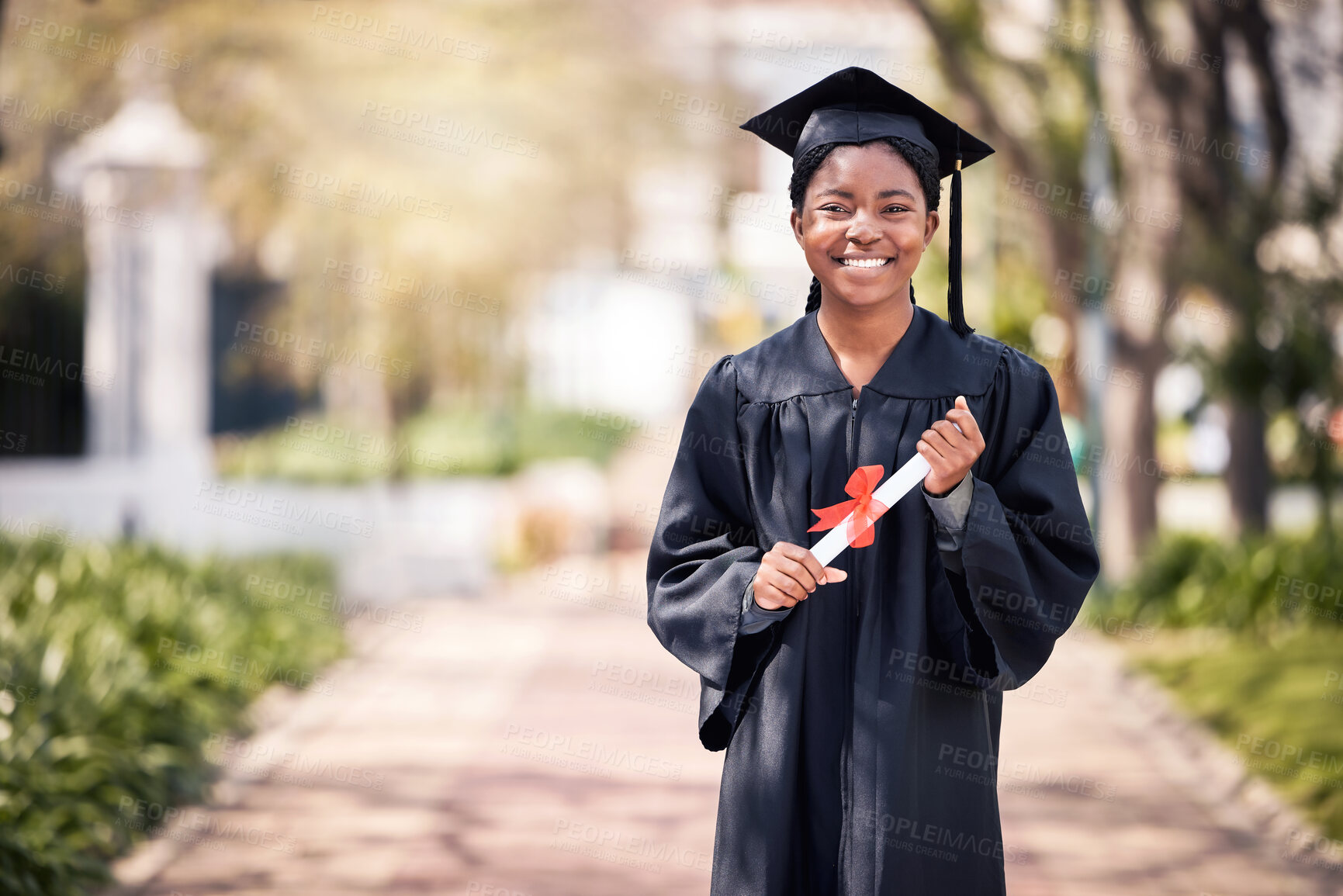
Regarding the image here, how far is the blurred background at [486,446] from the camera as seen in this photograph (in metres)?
6.57

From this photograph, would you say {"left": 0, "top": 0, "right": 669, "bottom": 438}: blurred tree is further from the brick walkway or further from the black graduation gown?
the black graduation gown

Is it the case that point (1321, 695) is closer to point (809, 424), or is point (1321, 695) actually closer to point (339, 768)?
point (339, 768)

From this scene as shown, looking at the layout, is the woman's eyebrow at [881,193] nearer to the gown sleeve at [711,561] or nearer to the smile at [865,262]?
the smile at [865,262]

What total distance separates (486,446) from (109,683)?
1388cm

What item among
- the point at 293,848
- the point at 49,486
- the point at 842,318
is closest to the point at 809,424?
the point at 842,318

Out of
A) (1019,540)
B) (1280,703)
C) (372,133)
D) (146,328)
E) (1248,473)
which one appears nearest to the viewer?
(1019,540)

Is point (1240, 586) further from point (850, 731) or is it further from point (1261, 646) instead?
point (850, 731)

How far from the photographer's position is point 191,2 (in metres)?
11.5

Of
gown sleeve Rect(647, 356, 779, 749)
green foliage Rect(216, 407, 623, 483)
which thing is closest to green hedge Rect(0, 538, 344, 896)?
gown sleeve Rect(647, 356, 779, 749)

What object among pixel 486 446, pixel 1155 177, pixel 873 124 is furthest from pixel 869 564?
pixel 486 446

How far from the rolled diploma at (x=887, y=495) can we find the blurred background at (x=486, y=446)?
143 inches

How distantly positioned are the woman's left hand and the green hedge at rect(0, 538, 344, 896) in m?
3.82

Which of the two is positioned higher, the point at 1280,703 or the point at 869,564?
the point at 869,564

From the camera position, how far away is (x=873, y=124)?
2676 millimetres
